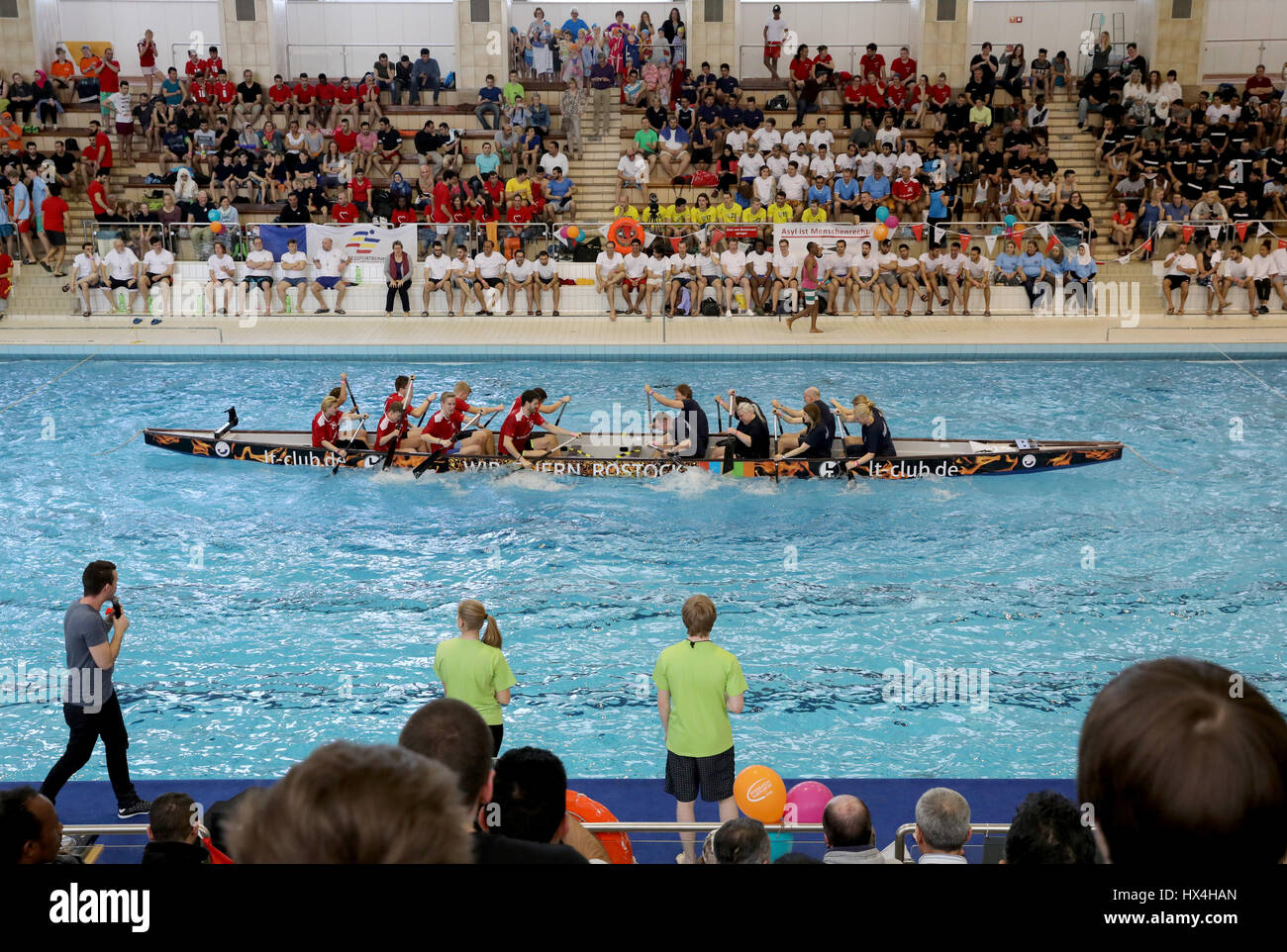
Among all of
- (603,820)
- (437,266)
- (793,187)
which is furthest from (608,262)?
(603,820)

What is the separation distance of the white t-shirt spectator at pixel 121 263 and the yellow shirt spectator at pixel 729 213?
10.6 metres

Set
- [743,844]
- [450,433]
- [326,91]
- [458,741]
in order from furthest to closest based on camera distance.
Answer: [326,91] < [450,433] < [743,844] < [458,741]

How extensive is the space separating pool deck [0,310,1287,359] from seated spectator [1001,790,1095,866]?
15060 millimetres

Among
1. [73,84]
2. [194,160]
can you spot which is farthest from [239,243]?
[73,84]

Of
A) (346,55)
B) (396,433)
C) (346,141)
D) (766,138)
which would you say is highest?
(346,55)

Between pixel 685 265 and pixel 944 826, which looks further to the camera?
pixel 685 265

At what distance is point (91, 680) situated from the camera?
20.5 ft

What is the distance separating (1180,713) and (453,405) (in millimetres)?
11806

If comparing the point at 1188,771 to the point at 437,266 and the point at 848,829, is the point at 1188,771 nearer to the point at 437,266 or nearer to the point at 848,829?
the point at 848,829

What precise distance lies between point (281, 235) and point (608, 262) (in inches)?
237

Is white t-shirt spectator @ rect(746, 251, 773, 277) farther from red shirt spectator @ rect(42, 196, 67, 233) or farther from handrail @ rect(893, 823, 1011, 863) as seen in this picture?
handrail @ rect(893, 823, 1011, 863)

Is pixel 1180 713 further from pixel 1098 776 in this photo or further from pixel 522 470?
pixel 522 470

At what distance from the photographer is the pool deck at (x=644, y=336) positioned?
1864 centimetres
